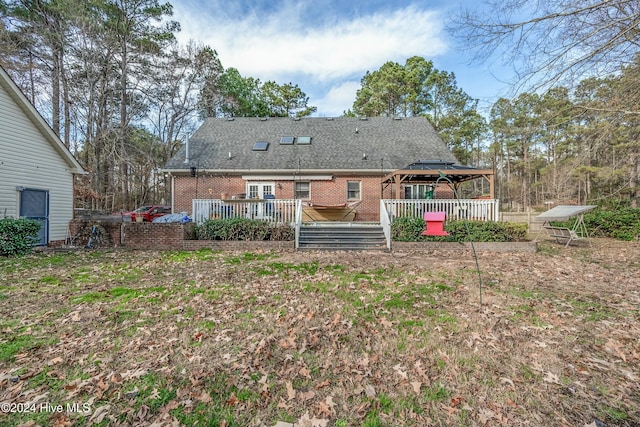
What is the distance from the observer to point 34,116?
10000 mm

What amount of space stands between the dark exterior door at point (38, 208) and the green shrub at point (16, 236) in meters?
0.91

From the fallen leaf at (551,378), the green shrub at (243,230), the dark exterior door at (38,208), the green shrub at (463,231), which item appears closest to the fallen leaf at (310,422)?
the fallen leaf at (551,378)

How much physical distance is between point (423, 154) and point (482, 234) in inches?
264

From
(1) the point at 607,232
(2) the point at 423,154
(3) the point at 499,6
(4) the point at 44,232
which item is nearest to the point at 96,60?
(4) the point at 44,232

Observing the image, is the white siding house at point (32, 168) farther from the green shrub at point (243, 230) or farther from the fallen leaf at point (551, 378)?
the fallen leaf at point (551, 378)

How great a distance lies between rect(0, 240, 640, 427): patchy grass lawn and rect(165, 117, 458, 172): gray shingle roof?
30.6ft

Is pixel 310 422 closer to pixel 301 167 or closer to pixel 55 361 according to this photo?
pixel 55 361

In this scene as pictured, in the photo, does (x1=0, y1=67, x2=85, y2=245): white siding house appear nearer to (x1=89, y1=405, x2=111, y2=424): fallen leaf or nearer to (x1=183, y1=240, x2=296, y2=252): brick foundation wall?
(x1=183, y1=240, x2=296, y2=252): brick foundation wall

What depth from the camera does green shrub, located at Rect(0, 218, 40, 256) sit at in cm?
814

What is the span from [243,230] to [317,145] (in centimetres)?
789

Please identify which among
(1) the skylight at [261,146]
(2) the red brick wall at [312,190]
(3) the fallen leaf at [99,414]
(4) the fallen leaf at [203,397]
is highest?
(1) the skylight at [261,146]

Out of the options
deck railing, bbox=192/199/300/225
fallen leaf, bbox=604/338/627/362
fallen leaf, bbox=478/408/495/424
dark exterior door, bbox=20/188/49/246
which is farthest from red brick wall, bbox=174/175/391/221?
fallen leaf, bbox=478/408/495/424

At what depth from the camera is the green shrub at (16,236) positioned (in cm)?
814

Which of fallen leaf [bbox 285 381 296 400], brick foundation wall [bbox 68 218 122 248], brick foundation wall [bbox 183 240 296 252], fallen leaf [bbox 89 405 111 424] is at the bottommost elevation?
fallen leaf [bbox 89 405 111 424]
